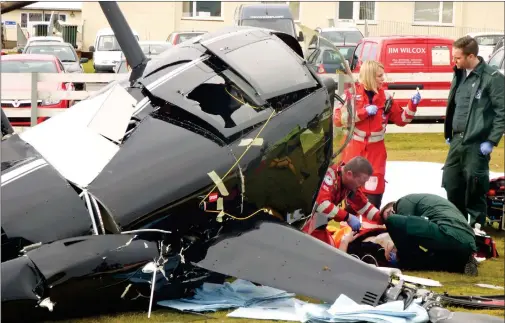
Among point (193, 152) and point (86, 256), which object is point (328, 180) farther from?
point (86, 256)

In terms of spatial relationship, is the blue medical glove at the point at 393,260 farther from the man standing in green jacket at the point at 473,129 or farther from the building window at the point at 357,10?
the building window at the point at 357,10

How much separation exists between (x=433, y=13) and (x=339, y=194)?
2940 cm

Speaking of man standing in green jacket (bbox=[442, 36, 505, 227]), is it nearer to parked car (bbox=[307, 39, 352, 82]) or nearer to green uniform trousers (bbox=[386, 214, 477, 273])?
green uniform trousers (bbox=[386, 214, 477, 273])

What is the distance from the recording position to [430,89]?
17.5 metres

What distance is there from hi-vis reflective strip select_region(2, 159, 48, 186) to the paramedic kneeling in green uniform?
3.24m

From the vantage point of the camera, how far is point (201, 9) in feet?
121

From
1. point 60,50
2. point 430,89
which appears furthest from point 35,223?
point 60,50

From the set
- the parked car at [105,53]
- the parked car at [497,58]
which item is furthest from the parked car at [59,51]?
the parked car at [497,58]

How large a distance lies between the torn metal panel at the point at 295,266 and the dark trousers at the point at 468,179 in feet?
11.4

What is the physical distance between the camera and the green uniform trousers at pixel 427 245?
7531 millimetres

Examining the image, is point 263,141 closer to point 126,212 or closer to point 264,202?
point 264,202

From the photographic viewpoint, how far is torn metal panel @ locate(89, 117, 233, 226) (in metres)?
5.72

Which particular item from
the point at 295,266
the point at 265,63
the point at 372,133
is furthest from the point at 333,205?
the point at 372,133

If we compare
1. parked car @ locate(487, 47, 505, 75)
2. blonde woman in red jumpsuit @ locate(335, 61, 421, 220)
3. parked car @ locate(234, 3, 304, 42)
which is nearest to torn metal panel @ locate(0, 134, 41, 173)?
blonde woman in red jumpsuit @ locate(335, 61, 421, 220)
